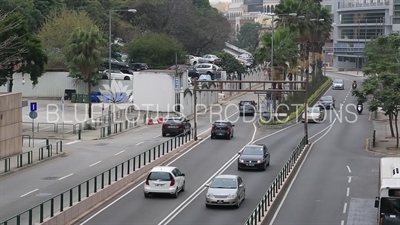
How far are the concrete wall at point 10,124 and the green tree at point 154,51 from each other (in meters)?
55.7

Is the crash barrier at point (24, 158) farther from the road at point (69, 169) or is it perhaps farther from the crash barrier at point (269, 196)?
the crash barrier at point (269, 196)

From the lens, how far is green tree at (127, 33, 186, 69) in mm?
99438

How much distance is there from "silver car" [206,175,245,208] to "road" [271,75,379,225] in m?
1.78

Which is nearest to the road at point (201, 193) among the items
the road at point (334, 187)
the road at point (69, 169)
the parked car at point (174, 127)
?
the road at point (334, 187)

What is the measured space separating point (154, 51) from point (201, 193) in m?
67.4

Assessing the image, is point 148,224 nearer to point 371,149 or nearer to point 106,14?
point 371,149

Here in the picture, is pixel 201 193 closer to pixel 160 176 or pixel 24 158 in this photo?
pixel 160 176

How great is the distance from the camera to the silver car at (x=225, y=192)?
29688 mm

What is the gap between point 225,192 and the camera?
29.8 m

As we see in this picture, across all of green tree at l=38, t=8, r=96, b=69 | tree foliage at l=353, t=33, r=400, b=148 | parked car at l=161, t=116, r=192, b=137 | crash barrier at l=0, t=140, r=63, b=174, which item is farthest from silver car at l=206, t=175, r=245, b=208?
green tree at l=38, t=8, r=96, b=69

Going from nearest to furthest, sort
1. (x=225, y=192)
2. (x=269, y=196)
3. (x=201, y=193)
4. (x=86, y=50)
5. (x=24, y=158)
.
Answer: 1. (x=225, y=192)
2. (x=269, y=196)
3. (x=201, y=193)
4. (x=24, y=158)
5. (x=86, y=50)

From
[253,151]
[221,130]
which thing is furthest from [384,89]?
[253,151]

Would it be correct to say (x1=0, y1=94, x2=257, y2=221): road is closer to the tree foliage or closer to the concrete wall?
the concrete wall

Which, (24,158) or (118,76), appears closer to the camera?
(24,158)
